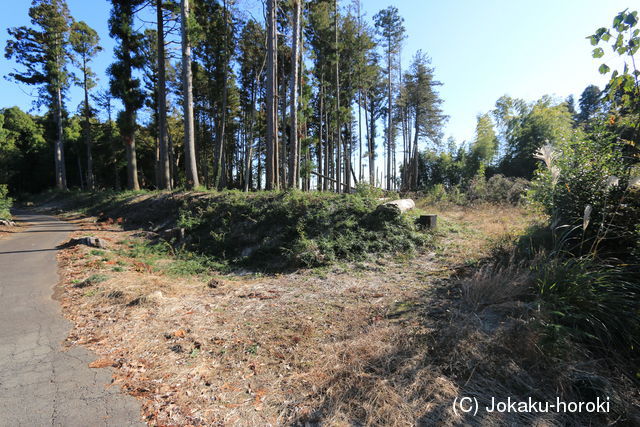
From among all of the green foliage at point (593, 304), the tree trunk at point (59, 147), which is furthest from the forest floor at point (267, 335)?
the tree trunk at point (59, 147)

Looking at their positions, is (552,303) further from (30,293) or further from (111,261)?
(111,261)

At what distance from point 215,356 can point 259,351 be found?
48 centimetres

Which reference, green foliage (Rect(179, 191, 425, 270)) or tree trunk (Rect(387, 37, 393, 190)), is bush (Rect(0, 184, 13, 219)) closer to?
green foliage (Rect(179, 191, 425, 270))

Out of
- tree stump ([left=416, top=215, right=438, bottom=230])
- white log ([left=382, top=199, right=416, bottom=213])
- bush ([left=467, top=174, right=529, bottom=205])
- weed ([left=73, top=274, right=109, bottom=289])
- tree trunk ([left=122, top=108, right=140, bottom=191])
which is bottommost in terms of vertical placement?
weed ([left=73, top=274, right=109, bottom=289])

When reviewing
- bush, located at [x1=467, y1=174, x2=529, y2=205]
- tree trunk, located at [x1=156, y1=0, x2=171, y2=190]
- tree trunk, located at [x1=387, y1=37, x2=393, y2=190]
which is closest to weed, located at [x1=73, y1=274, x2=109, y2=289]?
tree trunk, located at [x1=156, y1=0, x2=171, y2=190]

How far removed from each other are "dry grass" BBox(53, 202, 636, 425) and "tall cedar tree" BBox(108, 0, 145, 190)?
16823mm

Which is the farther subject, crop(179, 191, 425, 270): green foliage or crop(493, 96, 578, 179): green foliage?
crop(493, 96, 578, 179): green foliage

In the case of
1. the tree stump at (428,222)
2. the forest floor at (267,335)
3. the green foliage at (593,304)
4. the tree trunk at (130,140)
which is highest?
the tree trunk at (130,140)

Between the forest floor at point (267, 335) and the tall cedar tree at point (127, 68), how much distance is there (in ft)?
50.3

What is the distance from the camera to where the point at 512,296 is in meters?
3.54

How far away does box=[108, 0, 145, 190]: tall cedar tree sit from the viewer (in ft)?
53.4

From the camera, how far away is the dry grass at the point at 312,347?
2320 mm

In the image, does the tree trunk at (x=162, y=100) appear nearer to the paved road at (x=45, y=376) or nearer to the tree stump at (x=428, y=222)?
the paved road at (x=45, y=376)

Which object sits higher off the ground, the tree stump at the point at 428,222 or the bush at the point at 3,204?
the bush at the point at 3,204
